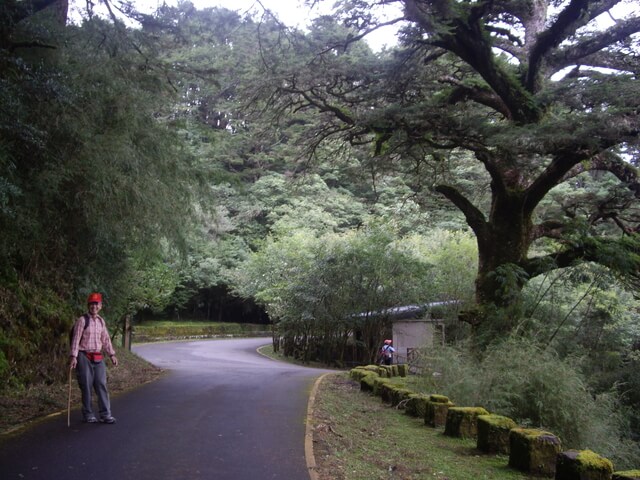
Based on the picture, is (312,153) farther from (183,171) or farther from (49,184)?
(49,184)

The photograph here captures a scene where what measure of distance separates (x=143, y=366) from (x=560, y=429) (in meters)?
12.0

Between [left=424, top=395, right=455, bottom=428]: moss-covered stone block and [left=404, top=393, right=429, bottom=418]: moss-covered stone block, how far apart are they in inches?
11.1

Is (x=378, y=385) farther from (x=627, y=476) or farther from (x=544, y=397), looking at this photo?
(x=627, y=476)

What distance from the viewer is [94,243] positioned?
10.8m

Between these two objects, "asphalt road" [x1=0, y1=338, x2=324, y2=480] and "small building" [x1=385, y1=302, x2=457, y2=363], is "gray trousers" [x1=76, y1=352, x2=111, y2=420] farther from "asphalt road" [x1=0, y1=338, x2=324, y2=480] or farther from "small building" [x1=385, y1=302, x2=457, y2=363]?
"small building" [x1=385, y1=302, x2=457, y2=363]

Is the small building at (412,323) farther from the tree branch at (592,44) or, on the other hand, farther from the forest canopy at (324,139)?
the tree branch at (592,44)

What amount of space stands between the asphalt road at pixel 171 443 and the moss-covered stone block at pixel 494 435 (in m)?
2.45

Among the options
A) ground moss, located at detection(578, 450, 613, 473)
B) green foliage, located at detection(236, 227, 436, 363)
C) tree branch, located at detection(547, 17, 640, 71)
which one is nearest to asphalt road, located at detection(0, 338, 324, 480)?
ground moss, located at detection(578, 450, 613, 473)

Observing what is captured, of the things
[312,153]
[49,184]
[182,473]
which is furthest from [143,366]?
[182,473]

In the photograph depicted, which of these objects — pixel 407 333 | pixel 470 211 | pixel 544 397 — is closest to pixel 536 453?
pixel 544 397

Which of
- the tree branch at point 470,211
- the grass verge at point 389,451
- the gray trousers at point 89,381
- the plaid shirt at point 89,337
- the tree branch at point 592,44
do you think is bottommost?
the grass verge at point 389,451

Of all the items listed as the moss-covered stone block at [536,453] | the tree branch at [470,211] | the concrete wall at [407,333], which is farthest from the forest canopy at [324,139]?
the moss-covered stone block at [536,453]

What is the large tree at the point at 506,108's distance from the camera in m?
11.4

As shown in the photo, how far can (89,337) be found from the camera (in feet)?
23.9
